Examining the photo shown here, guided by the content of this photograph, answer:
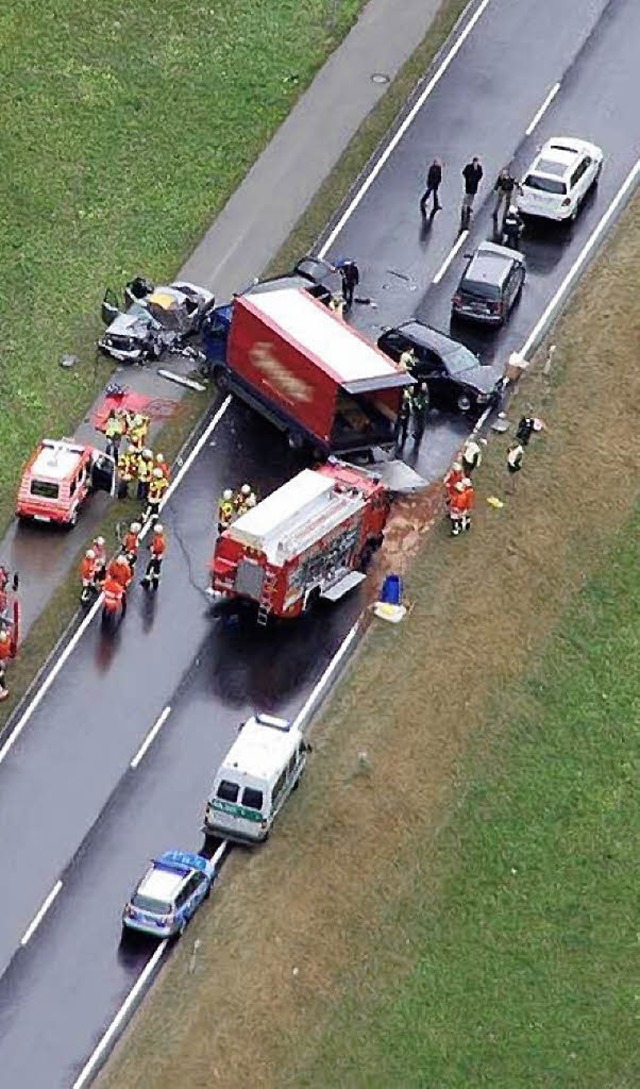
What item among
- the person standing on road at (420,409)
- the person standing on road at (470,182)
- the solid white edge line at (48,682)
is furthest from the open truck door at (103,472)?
the person standing on road at (470,182)

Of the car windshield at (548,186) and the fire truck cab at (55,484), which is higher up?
the car windshield at (548,186)

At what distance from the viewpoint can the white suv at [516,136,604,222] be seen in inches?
3009

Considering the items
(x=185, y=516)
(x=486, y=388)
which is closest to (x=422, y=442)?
(x=486, y=388)

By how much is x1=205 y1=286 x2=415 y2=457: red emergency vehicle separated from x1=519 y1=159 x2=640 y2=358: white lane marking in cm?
697

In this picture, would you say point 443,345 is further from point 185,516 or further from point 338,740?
point 338,740

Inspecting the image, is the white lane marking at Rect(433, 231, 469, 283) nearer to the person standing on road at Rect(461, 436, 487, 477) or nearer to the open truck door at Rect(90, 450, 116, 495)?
the person standing on road at Rect(461, 436, 487, 477)

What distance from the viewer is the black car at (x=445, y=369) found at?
70.5 m

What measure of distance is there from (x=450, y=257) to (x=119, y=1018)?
3052 centimetres

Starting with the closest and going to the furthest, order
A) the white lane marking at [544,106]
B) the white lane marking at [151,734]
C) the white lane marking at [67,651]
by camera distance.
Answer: the white lane marking at [151,734] → the white lane marking at [67,651] → the white lane marking at [544,106]

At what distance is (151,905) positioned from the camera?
54938 millimetres

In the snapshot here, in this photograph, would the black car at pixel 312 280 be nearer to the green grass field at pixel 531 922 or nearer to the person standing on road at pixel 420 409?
the person standing on road at pixel 420 409

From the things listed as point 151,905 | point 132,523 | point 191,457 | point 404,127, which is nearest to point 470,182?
point 404,127

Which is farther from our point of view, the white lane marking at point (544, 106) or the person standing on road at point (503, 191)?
the white lane marking at point (544, 106)

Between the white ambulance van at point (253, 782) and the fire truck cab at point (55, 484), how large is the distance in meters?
10.2
